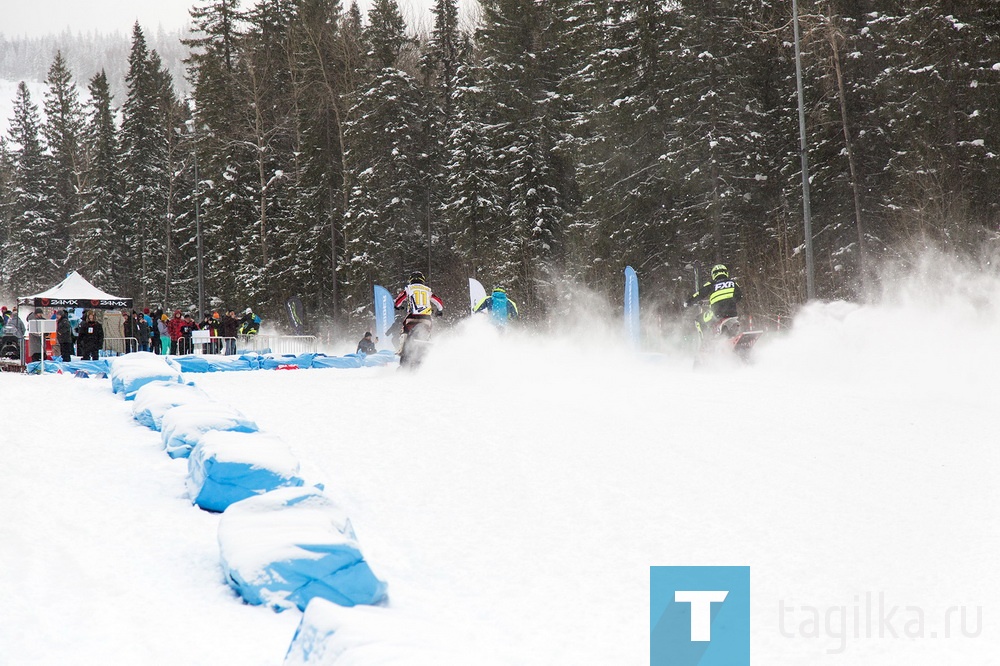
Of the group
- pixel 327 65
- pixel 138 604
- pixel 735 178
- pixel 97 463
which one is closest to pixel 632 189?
pixel 735 178

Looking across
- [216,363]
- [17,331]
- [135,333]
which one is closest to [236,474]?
[216,363]

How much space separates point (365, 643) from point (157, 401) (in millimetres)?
6529

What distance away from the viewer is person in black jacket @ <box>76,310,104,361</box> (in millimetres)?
23859

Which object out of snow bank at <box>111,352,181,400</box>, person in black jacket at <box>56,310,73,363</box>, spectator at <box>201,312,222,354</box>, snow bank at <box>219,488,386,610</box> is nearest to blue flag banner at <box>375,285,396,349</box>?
spectator at <box>201,312,222,354</box>

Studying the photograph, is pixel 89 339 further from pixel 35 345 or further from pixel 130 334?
pixel 130 334

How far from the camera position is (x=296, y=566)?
3.85m

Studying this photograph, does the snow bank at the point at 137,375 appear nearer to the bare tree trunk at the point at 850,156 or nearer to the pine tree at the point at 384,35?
the bare tree trunk at the point at 850,156

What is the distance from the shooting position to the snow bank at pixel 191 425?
268 inches

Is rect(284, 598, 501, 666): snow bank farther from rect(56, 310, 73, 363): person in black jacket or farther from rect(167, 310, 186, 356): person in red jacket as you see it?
rect(167, 310, 186, 356): person in red jacket

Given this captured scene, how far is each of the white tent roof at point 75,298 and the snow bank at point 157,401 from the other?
69.1ft

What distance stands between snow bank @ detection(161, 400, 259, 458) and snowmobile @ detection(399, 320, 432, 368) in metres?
7.28

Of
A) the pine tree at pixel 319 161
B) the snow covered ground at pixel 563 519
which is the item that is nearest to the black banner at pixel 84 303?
the pine tree at pixel 319 161

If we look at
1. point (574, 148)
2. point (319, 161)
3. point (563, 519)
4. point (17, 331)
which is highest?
point (319, 161)

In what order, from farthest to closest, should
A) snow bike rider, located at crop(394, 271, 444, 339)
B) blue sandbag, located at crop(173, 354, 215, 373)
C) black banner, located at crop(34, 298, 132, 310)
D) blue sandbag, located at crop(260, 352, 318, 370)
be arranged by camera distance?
black banner, located at crop(34, 298, 132, 310), blue sandbag, located at crop(260, 352, 318, 370), blue sandbag, located at crop(173, 354, 215, 373), snow bike rider, located at crop(394, 271, 444, 339)
